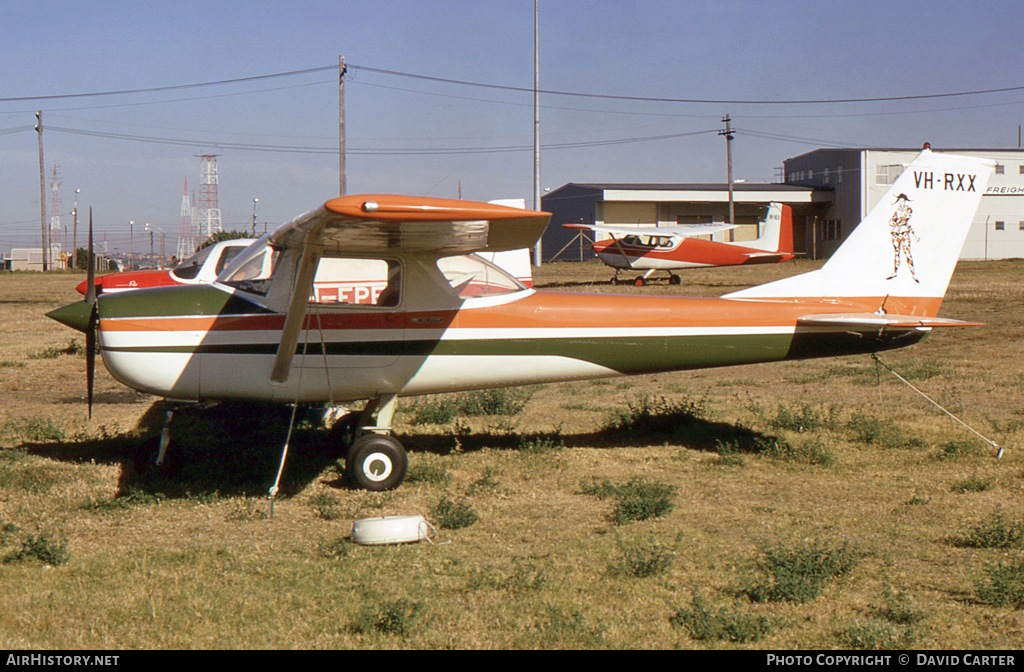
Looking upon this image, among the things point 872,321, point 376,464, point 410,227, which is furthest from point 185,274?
point 872,321

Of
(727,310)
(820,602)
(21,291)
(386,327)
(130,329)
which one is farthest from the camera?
(21,291)

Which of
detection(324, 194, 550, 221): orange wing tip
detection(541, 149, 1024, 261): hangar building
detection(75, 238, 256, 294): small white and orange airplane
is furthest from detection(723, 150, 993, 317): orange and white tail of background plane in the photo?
detection(541, 149, 1024, 261): hangar building

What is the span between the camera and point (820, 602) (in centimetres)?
454

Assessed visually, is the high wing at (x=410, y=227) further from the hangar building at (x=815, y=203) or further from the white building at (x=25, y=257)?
the white building at (x=25, y=257)

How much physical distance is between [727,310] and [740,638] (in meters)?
3.97

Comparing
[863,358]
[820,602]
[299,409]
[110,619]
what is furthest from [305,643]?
[863,358]

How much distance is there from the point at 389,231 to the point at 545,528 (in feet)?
7.52

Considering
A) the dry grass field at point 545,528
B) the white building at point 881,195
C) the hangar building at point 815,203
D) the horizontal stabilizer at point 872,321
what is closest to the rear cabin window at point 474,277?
the dry grass field at point 545,528

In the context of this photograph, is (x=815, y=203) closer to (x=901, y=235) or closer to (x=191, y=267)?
(x=191, y=267)

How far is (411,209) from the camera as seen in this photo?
497cm

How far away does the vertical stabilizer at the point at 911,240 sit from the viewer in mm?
7684

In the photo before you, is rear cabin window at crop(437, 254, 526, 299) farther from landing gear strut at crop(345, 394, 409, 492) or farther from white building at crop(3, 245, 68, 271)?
white building at crop(3, 245, 68, 271)

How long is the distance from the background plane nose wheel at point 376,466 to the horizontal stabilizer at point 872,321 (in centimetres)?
365

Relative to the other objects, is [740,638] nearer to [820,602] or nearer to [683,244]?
[820,602]
